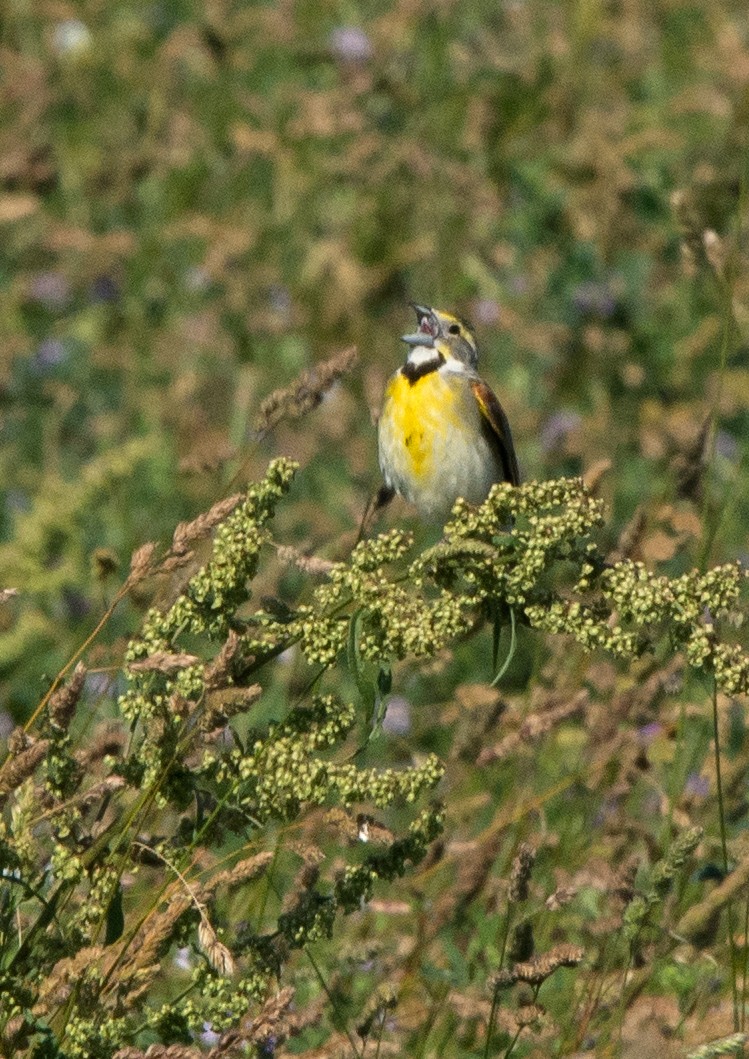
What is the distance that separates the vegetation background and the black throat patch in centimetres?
35

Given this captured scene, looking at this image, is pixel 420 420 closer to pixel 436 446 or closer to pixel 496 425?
pixel 436 446

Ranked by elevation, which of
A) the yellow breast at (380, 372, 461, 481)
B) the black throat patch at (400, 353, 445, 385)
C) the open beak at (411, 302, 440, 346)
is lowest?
the yellow breast at (380, 372, 461, 481)

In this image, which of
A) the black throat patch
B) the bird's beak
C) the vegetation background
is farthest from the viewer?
the vegetation background

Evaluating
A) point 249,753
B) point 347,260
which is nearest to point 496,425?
point 249,753

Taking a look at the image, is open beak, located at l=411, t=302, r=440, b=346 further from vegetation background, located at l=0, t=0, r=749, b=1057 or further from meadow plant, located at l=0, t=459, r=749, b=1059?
meadow plant, located at l=0, t=459, r=749, b=1059

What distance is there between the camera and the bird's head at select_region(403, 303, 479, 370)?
506cm

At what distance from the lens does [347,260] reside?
290 inches

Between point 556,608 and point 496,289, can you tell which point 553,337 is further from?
point 556,608

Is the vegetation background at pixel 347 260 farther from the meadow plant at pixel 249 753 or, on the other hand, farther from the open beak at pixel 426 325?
the meadow plant at pixel 249 753

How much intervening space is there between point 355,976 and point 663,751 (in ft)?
2.48

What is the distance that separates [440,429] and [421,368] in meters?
0.34

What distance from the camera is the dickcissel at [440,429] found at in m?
4.68

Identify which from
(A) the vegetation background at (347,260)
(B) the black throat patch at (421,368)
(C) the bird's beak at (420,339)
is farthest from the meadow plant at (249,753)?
(B) the black throat patch at (421,368)

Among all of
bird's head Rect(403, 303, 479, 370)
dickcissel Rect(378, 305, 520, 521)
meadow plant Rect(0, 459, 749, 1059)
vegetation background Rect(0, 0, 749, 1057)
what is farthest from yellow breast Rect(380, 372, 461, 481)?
meadow plant Rect(0, 459, 749, 1059)
